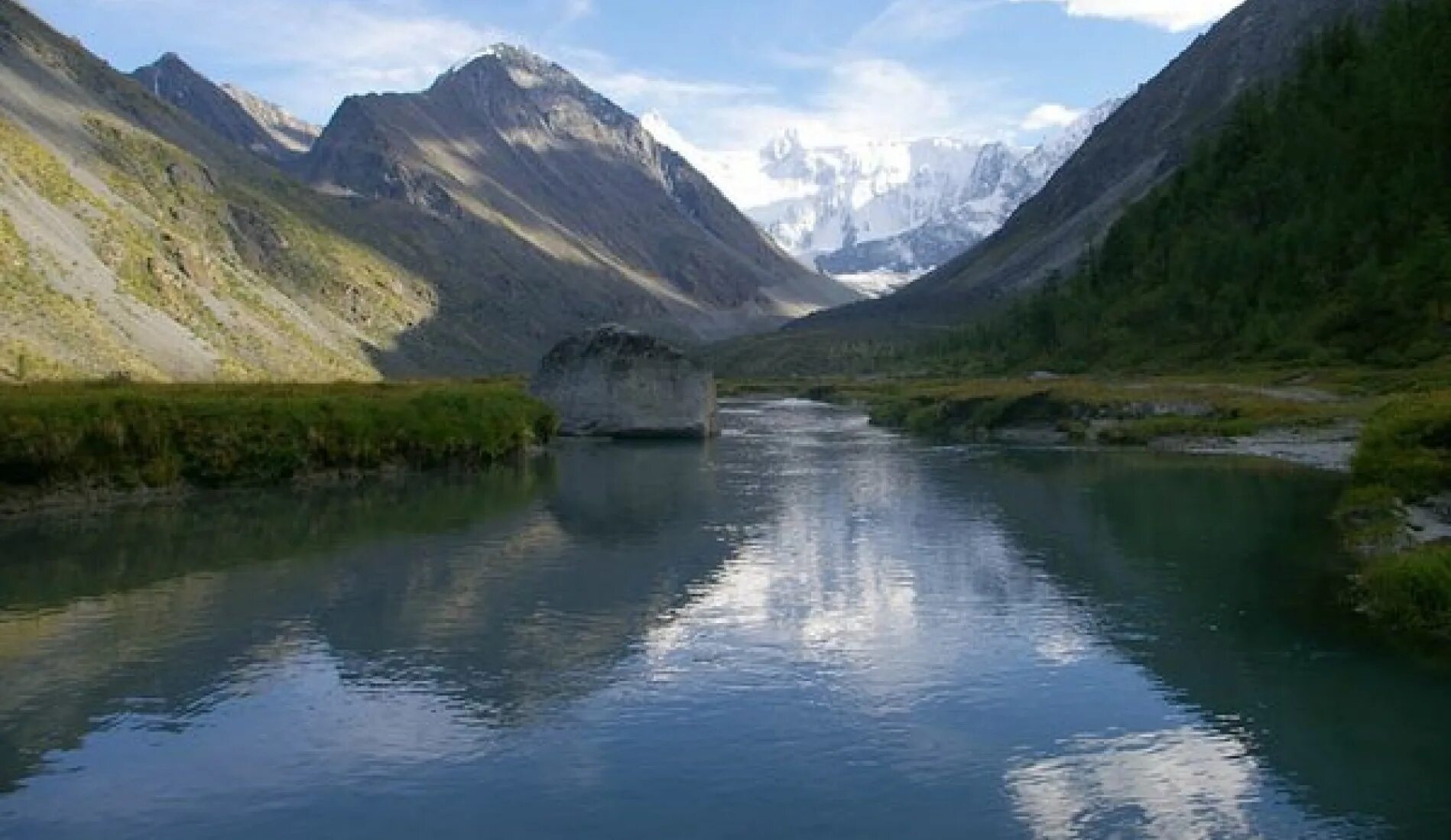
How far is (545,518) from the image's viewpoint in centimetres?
4416

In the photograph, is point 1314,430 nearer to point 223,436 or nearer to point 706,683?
point 706,683

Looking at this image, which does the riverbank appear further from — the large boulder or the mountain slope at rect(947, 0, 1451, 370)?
the large boulder

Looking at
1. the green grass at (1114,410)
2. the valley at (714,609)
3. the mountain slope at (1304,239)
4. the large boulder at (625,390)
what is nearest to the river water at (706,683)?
the valley at (714,609)

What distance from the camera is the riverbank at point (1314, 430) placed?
83.5ft

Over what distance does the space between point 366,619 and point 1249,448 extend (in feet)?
156

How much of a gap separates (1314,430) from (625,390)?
42.4 meters

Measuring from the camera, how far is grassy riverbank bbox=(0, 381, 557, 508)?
4253cm

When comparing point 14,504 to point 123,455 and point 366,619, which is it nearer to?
point 123,455

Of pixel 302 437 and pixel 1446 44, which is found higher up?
pixel 1446 44

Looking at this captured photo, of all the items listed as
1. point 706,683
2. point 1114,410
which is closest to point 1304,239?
point 1114,410

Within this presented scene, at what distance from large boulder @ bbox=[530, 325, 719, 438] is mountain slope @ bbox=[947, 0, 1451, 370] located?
4316cm

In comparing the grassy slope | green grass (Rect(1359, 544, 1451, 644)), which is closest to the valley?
green grass (Rect(1359, 544, 1451, 644))

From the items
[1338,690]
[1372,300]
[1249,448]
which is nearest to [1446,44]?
[1372,300]

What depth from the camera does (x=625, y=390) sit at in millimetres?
86000
